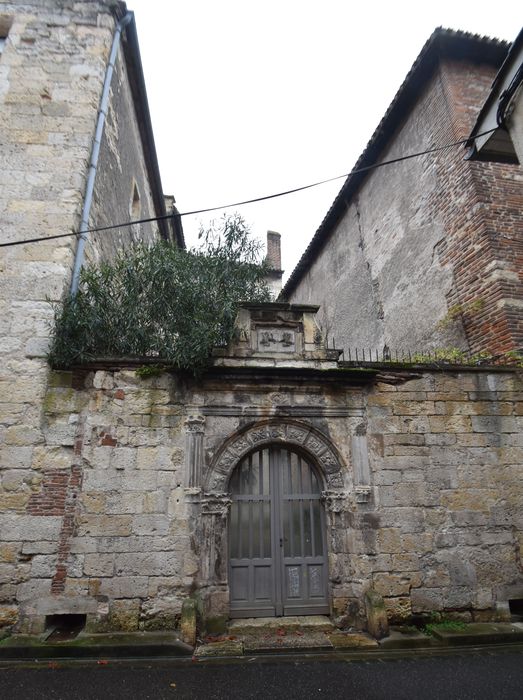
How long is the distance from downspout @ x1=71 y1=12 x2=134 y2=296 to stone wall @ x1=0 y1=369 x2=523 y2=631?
1.59 metres

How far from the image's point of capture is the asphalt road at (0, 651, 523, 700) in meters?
3.32

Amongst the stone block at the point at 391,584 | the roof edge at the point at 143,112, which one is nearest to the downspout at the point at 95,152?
the roof edge at the point at 143,112

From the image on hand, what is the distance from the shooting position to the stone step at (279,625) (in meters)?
4.59

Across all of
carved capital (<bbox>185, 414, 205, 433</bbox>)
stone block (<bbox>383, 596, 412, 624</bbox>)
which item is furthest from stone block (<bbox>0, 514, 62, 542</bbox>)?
stone block (<bbox>383, 596, 412, 624</bbox>)

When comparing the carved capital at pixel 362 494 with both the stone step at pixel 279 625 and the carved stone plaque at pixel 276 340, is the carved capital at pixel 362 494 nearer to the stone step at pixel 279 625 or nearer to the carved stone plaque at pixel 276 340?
the stone step at pixel 279 625

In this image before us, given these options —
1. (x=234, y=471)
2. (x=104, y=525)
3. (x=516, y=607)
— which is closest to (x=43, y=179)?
(x=104, y=525)

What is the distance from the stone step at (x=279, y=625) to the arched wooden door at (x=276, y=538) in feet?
0.25

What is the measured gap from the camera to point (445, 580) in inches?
191

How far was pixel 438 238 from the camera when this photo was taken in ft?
25.2

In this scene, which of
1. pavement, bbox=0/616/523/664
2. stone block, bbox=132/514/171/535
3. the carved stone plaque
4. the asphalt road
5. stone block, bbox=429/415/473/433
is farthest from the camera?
the carved stone plaque

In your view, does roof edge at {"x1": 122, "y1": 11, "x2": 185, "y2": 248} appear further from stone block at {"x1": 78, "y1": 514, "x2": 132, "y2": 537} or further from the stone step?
the stone step

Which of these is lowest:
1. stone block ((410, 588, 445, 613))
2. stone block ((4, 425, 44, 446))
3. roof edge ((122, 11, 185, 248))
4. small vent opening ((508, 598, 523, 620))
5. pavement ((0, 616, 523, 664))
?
pavement ((0, 616, 523, 664))

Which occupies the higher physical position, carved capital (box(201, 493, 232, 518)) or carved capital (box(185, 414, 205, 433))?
carved capital (box(185, 414, 205, 433))

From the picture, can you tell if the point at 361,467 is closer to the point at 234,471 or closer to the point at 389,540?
the point at 389,540
